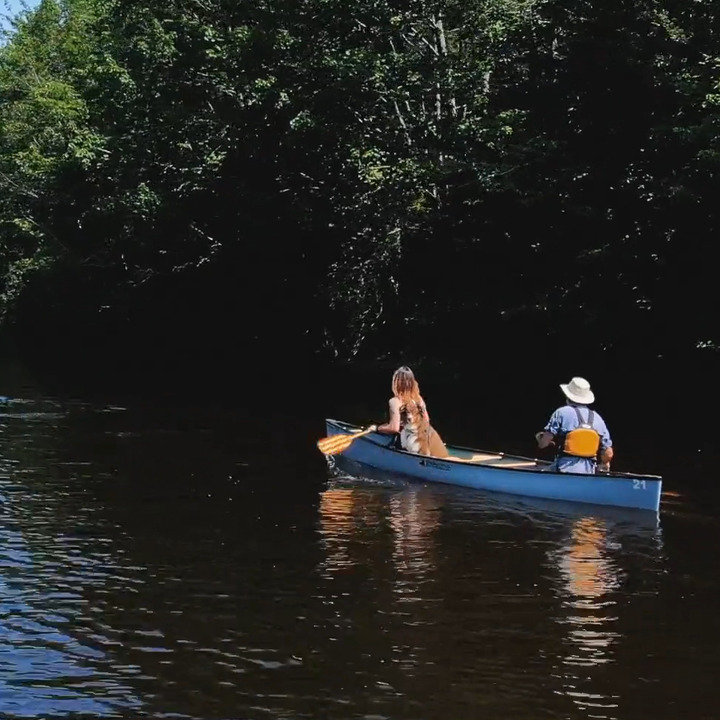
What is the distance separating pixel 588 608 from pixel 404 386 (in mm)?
6565

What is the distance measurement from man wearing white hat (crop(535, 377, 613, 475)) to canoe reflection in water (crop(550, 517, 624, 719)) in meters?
0.81

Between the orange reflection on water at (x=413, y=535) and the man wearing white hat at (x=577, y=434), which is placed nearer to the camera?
the orange reflection on water at (x=413, y=535)

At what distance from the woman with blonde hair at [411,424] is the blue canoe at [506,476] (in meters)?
0.26

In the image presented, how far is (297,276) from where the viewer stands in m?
36.3

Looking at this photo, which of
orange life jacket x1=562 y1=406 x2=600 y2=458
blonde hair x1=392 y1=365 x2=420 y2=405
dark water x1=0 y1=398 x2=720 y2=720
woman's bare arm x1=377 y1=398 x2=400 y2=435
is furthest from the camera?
woman's bare arm x1=377 y1=398 x2=400 y2=435

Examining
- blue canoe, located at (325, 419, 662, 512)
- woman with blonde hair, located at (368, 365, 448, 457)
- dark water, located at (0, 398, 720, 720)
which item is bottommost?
dark water, located at (0, 398, 720, 720)

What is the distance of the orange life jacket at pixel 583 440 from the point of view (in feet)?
46.4

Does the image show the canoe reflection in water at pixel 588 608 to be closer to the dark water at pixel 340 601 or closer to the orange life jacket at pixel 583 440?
the dark water at pixel 340 601

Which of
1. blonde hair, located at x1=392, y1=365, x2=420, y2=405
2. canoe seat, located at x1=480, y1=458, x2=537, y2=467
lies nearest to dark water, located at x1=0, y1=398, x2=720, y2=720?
canoe seat, located at x1=480, y1=458, x2=537, y2=467

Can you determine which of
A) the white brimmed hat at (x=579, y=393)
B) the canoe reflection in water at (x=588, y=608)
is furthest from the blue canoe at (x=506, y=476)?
the white brimmed hat at (x=579, y=393)

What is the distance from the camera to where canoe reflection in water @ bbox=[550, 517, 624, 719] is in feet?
26.5

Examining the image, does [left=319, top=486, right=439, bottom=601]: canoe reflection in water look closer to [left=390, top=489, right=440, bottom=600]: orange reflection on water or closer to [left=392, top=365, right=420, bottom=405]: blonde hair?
[left=390, top=489, right=440, bottom=600]: orange reflection on water

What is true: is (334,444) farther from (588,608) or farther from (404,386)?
(588,608)

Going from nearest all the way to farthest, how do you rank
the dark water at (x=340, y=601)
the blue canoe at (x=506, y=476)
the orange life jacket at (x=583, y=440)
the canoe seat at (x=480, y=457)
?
the dark water at (x=340, y=601), the blue canoe at (x=506, y=476), the orange life jacket at (x=583, y=440), the canoe seat at (x=480, y=457)
